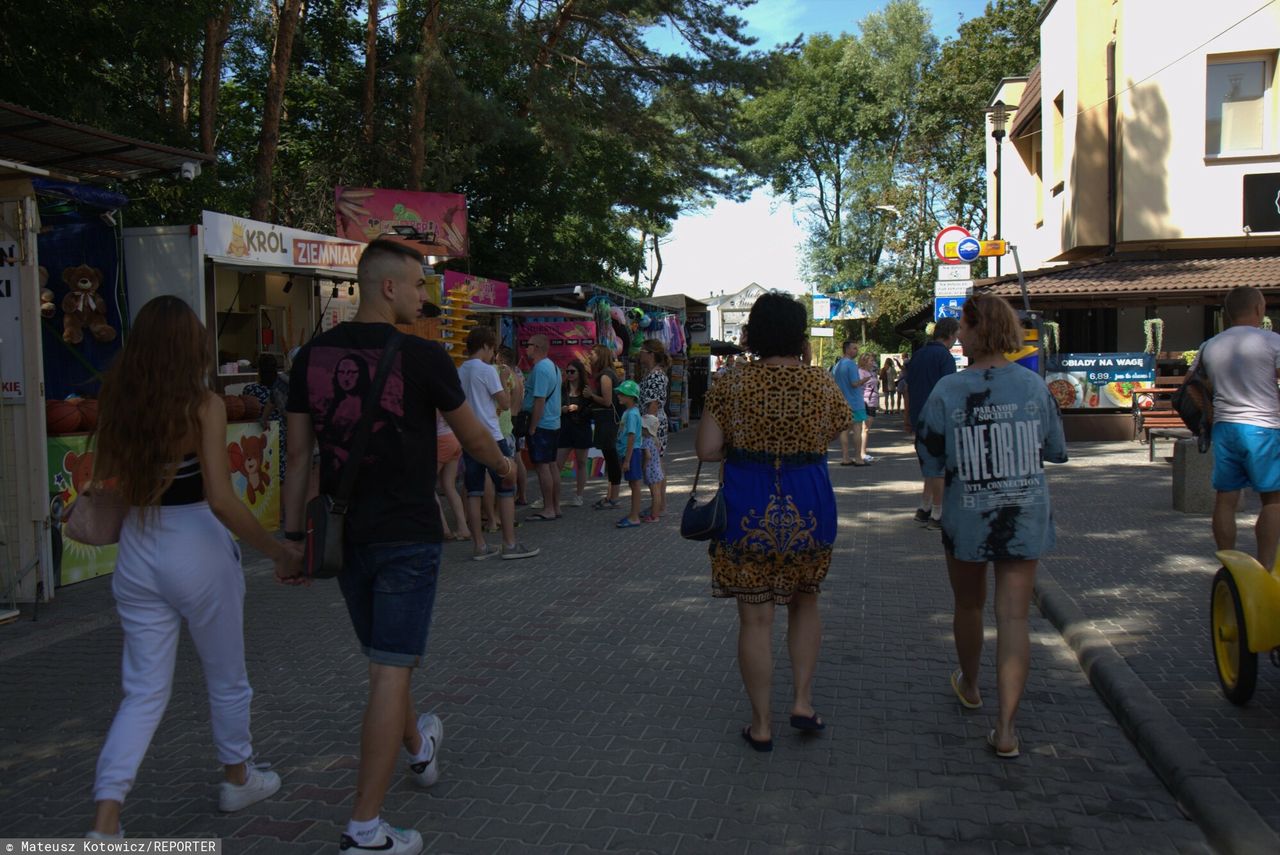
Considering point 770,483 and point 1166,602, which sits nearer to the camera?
point 770,483

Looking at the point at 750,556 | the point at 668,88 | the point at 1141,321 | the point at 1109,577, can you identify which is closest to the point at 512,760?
the point at 750,556

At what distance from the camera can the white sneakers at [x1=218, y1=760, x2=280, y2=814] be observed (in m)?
3.64

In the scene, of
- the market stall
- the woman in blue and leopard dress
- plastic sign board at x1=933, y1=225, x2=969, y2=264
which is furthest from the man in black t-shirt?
plastic sign board at x1=933, y1=225, x2=969, y2=264

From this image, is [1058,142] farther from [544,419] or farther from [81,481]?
[81,481]

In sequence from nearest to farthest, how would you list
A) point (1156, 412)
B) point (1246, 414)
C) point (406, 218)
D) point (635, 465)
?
point (1246, 414)
point (635, 465)
point (406, 218)
point (1156, 412)

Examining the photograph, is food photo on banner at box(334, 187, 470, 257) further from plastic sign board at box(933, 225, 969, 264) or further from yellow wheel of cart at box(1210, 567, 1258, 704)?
yellow wheel of cart at box(1210, 567, 1258, 704)

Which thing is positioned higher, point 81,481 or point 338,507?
point 338,507

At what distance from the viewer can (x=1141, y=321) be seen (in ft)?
70.0

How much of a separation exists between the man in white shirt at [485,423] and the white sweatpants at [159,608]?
14.3ft

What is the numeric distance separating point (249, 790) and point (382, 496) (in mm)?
1303

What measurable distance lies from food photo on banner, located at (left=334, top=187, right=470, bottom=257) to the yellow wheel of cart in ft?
36.0

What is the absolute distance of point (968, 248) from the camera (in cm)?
1527

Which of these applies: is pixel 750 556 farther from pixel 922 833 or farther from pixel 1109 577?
pixel 1109 577

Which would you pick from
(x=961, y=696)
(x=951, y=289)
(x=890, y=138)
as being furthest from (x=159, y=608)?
(x=890, y=138)
